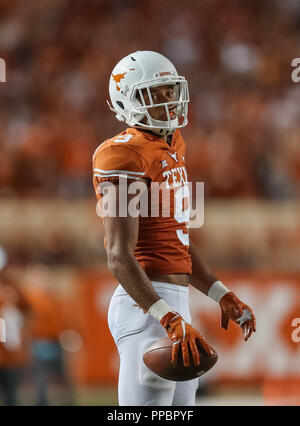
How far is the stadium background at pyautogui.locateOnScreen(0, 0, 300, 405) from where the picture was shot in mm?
5953

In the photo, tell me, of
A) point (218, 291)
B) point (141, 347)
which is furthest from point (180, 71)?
point (141, 347)

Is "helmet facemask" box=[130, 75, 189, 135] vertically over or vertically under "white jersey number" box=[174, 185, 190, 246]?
over

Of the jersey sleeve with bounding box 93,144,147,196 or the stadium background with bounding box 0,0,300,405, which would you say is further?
the stadium background with bounding box 0,0,300,405

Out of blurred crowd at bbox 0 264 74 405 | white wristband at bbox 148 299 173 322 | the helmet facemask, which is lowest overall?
blurred crowd at bbox 0 264 74 405

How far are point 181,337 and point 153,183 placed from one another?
1.59ft

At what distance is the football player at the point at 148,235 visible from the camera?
2271 millimetres

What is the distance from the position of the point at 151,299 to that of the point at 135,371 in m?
0.26

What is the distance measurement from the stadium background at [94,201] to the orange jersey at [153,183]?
282cm

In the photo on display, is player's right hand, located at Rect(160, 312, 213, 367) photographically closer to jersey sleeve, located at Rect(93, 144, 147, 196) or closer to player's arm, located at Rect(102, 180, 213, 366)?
player's arm, located at Rect(102, 180, 213, 366)

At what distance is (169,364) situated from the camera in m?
2.26

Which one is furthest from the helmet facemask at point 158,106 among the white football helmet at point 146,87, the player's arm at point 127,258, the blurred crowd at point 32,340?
the blurred crowd at point 32,340

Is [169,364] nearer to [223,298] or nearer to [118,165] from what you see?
[223,298]

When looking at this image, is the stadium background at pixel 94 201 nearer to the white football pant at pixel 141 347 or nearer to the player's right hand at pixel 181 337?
the white football pant at pixel 141 347

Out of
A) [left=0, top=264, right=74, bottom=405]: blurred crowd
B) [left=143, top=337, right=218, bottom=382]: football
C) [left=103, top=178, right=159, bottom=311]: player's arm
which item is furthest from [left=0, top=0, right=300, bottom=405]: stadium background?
[left=103, top=178, right=159, bottom=311]: player's arm
